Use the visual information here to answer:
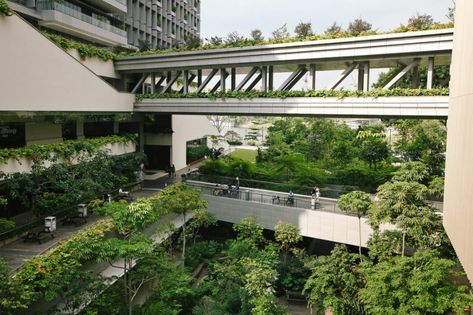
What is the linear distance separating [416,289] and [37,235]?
15.4 meters

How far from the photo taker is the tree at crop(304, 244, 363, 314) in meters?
15.5

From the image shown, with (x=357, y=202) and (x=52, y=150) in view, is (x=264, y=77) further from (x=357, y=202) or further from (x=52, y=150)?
(x=52, y=150)

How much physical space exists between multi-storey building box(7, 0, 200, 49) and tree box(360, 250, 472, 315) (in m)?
21.9

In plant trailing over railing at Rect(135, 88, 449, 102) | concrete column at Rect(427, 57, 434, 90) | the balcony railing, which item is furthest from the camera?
the balcony railing

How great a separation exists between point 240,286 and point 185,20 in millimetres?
48947

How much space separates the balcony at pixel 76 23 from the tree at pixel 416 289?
25.5 m

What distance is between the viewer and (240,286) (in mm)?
17500

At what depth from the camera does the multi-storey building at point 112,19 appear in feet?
84.3

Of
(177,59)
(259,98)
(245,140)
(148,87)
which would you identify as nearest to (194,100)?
(177,59)

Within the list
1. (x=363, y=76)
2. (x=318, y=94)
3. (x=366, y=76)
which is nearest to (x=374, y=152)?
(x=363, y=76)

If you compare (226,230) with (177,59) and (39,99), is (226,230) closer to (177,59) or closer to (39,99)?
(177,59)

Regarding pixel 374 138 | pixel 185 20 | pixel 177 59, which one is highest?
pixel 185 20

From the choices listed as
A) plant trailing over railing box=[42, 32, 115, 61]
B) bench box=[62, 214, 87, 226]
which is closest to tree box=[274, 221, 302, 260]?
bench box=[62, 214, 87, 226]

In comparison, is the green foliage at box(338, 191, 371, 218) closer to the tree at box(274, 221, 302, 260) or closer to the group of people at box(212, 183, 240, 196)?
the tree at box(274, 221, 302, 260)
